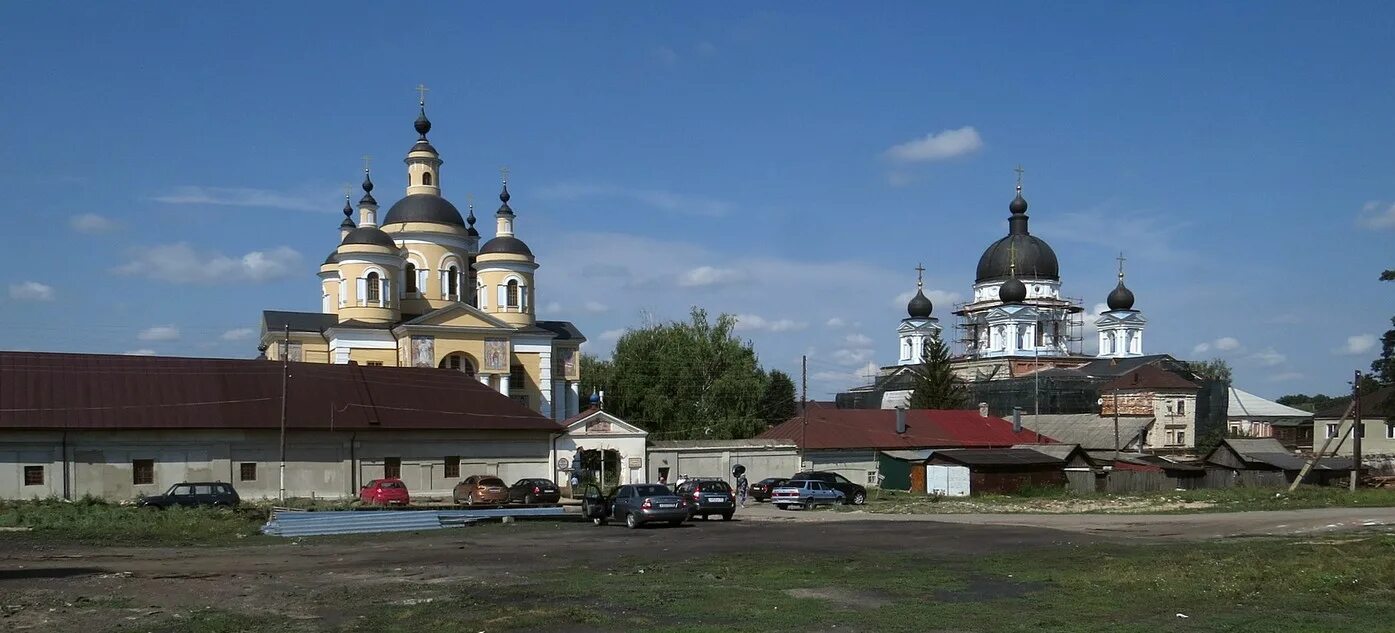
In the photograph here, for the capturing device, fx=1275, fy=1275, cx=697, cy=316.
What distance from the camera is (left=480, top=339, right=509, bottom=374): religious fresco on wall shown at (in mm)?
71812

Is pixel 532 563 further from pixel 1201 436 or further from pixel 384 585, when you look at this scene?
pixel 1201 436


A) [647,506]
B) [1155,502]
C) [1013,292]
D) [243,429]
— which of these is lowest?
[1155,502]

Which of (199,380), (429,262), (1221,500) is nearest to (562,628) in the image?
(1221,500)

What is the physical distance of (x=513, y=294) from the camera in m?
77.7

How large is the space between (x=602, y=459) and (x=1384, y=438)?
175ft

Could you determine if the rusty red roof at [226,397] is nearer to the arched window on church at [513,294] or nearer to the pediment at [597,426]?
the pediment at [597,426]

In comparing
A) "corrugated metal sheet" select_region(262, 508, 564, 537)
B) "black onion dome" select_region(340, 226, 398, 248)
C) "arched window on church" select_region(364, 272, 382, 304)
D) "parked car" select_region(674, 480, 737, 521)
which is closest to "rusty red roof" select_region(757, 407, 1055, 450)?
"parked car" select_region(674, 480, 737, 521)

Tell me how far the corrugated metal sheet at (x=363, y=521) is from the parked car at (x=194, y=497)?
16.0 ft

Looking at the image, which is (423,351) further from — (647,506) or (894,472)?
(647,506)

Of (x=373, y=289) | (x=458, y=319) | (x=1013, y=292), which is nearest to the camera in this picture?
(x=458, y=319)

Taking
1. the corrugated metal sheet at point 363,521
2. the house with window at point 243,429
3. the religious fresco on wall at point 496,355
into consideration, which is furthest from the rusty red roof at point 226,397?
the religious fresco on wall at point 496,355

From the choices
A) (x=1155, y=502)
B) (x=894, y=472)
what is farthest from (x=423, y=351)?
(x=1155, y=502)

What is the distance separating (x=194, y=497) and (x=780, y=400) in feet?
252

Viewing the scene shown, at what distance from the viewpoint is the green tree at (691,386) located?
A: 265ft
